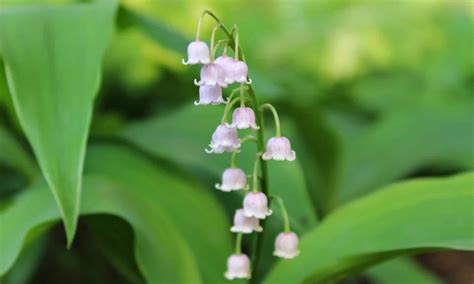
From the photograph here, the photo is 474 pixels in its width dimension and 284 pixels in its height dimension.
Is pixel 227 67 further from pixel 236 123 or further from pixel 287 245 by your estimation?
pixel 287 245

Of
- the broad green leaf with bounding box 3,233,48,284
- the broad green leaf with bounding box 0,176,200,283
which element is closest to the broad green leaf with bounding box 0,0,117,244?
the broad green leaf with bounding box 0,176,200,283

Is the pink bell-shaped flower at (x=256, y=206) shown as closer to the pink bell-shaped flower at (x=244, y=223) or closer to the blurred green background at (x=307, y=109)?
the pink bell-shaped flower at (x=244, y=223)

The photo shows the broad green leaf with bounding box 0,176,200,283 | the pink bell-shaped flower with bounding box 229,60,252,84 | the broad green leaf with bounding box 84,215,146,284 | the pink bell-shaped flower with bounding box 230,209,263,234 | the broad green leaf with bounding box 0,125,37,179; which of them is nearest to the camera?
the pink bell-shaped flower with bounding box 229,60,252,84

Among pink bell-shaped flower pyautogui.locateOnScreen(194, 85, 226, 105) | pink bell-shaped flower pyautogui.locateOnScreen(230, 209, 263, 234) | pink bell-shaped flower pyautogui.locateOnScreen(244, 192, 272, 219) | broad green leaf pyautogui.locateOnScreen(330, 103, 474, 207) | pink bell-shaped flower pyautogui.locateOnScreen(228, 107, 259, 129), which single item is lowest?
pink bell-shaped flower pyautogui.locateOnScreen(230, 209, 263, 234)

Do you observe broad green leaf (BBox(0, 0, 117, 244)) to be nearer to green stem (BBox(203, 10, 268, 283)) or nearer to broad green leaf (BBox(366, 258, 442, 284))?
green stem (BBox(203, 10, 268, 283))

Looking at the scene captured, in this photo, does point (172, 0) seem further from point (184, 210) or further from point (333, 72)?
point (184, 210)

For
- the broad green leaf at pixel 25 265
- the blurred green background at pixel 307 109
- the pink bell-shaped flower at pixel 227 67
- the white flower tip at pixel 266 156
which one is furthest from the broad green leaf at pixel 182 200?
the pink bell-shaped flower at pixel 227 67

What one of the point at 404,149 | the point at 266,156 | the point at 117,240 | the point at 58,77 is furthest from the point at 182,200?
the point at 404,149

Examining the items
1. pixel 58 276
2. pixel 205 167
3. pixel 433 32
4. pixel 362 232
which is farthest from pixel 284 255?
pixel 433 32
